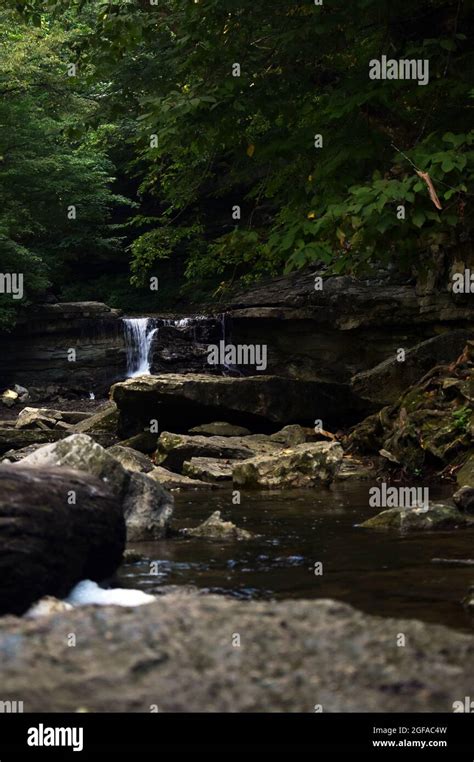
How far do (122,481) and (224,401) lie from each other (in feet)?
32.8

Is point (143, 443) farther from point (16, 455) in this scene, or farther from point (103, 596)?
point (103, 596)

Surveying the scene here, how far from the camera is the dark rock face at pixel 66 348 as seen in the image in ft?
99.3

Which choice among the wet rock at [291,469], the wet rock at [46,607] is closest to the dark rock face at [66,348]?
the wet rock at [291,469]

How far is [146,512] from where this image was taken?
930 cm

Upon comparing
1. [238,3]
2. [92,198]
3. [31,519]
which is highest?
[92,198]

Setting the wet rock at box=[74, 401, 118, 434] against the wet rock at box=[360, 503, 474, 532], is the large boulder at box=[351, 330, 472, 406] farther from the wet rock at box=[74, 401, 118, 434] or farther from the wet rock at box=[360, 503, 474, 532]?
the wet rock at box=[360, 503, 474, 532]

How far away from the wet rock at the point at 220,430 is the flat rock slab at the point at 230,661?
1399 centimetres

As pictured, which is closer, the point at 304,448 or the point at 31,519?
the point at 31,519

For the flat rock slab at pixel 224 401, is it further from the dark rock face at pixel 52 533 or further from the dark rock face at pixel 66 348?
the dark rock face at pixel 52 533

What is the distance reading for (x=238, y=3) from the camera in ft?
39.8
